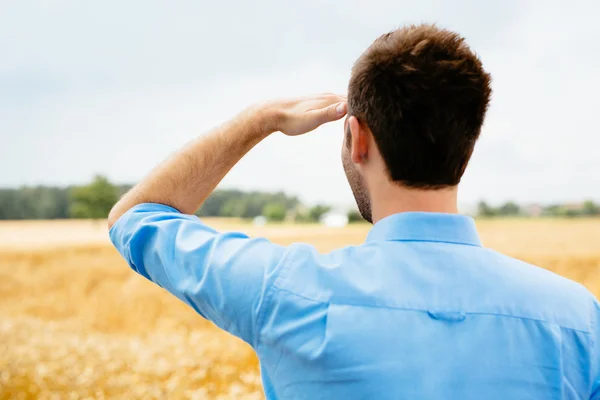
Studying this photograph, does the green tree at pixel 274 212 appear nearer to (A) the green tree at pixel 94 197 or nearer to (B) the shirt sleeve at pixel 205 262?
(A) the green tree at pixel 94 197

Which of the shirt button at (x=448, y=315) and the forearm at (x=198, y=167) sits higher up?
the forearm at (x=198, y=167)

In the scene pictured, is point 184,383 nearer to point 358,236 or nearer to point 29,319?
point 29,319

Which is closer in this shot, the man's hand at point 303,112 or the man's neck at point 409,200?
the man's neck at point 409,200

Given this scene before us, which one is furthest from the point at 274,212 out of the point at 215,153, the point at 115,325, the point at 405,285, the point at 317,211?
the point at 405,285

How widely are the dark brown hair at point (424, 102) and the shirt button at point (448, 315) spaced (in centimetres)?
19

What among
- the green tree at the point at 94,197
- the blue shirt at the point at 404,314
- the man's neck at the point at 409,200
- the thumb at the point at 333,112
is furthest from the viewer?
the green tree at the point at 94,197

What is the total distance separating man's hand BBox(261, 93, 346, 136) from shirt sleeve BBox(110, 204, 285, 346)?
0.26m

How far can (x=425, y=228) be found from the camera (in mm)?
803

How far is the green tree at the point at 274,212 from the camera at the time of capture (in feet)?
36.2

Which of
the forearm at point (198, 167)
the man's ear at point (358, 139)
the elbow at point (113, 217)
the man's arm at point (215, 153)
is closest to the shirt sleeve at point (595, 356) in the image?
the man's ear at point (358, 139)

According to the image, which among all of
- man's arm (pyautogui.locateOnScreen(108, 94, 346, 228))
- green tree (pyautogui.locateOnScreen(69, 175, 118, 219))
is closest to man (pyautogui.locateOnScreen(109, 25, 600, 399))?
man's arm (pyautogui.locateOnScreen(108, 94, 346, 228))

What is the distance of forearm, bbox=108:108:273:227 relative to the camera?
1.01 m

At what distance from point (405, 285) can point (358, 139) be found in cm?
23

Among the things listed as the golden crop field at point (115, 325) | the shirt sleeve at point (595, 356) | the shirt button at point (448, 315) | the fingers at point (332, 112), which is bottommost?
the golden crop field at point (115, 325)
